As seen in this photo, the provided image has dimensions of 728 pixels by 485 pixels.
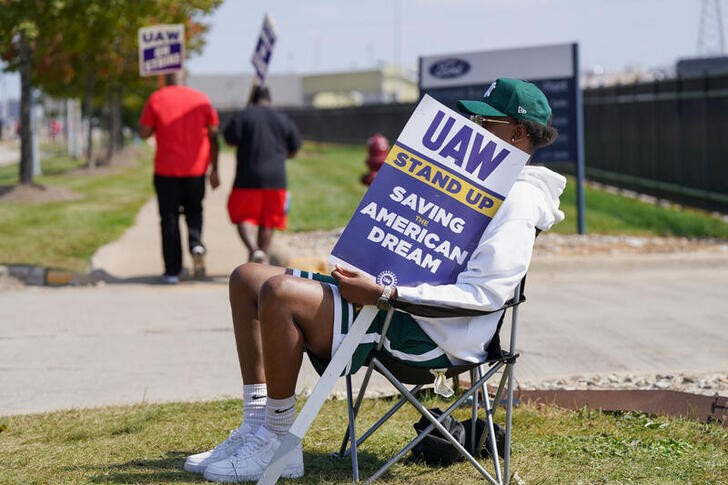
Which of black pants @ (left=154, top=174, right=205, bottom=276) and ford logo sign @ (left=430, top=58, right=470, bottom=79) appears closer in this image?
black pants @ (left=154, top=174, right=205, bottom=276)

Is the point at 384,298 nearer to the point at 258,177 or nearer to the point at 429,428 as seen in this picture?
the point at 429,428

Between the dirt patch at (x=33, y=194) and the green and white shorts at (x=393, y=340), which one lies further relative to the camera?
the dirt patch at (x=33, y=194)

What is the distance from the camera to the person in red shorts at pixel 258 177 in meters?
9.86

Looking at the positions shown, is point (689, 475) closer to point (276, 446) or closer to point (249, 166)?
point (276, 446)

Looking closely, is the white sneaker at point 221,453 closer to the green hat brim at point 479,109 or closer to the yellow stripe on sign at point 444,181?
the yellow stripe on sign at point 444,181

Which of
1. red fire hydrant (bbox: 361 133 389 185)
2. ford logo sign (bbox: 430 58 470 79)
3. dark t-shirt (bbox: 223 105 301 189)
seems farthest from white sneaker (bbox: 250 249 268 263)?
ford logo sign (bbox: 430 58 470 79)

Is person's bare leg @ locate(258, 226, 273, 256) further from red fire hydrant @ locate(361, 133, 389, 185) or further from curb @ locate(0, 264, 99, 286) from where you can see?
red fire hydrant @ locate(361, 133, 389, 185)

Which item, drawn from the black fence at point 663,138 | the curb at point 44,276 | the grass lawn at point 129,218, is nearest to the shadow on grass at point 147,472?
the curb at point 44,276

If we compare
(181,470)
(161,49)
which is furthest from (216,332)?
(161,49)

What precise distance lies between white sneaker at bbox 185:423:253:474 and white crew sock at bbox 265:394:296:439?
4.9 inches

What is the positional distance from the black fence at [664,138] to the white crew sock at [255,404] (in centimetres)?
1209

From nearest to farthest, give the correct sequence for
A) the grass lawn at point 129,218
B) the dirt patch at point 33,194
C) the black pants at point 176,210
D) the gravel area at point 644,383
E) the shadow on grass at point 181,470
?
the shadow on grass at point 181,470, the gravel area at point 644,383, the black pants at point 176,210, the grass lawn at point 129,218, the dirt patch at point 33,194

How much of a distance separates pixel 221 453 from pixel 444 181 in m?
1.33

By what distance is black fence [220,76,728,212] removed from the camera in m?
15.5
